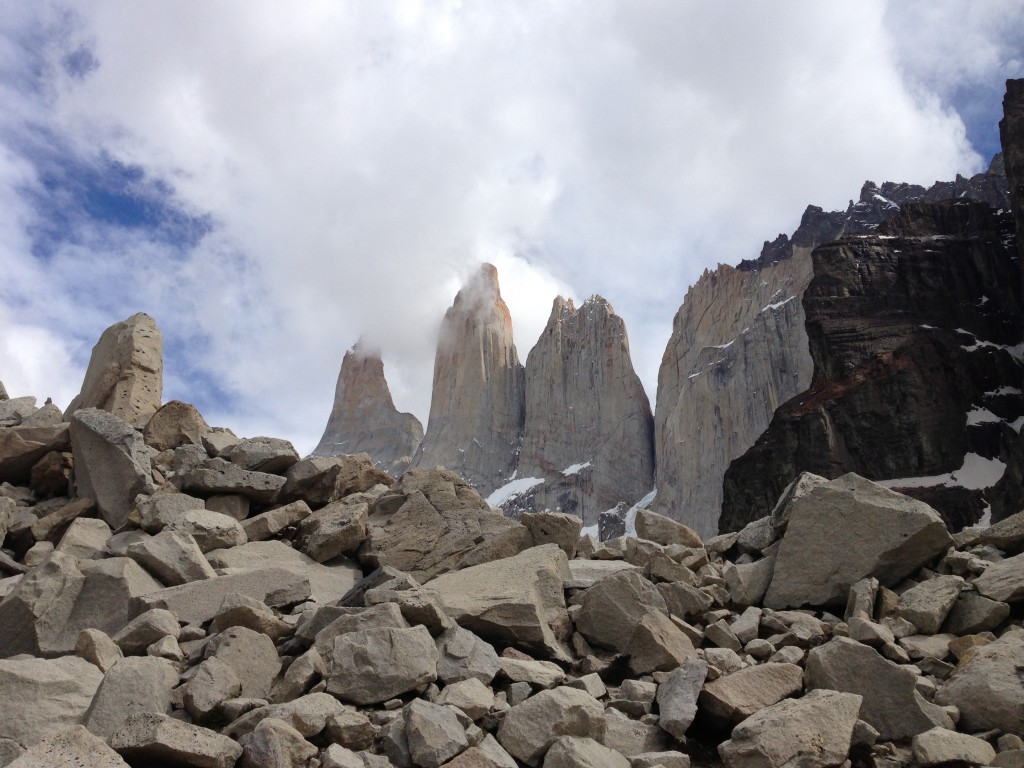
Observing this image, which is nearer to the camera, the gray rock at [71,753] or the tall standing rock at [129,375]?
the gray rock at [71,753]

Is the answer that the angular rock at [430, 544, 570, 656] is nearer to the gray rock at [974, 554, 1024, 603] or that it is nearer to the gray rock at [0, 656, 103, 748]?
the gray rock at [0, 656, 103, 748]

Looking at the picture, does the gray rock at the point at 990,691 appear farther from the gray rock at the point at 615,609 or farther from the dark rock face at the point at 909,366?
the dark rock face at the point at 909,366

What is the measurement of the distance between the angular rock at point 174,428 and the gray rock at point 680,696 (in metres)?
11.0

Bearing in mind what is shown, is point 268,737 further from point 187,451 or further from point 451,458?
point 451,458

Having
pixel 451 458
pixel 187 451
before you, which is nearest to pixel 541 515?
pixel 187 451

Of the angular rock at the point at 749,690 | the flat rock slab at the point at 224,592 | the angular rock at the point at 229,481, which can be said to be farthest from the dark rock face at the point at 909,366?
the flat rock slab at the point at 224,592

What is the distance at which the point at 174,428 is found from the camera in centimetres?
1584

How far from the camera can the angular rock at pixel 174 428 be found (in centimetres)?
1562

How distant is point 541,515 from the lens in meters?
12.0

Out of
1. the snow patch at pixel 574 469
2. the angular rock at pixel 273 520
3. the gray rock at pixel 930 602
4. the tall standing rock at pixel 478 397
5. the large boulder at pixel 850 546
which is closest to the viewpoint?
the gray rock at pixel 930 602

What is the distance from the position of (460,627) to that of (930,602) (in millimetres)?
4991

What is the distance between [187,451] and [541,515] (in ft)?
20.9

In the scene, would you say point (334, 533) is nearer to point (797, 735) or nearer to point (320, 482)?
point (320, 482)

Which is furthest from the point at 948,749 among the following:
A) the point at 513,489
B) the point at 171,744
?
the point at 513,489
